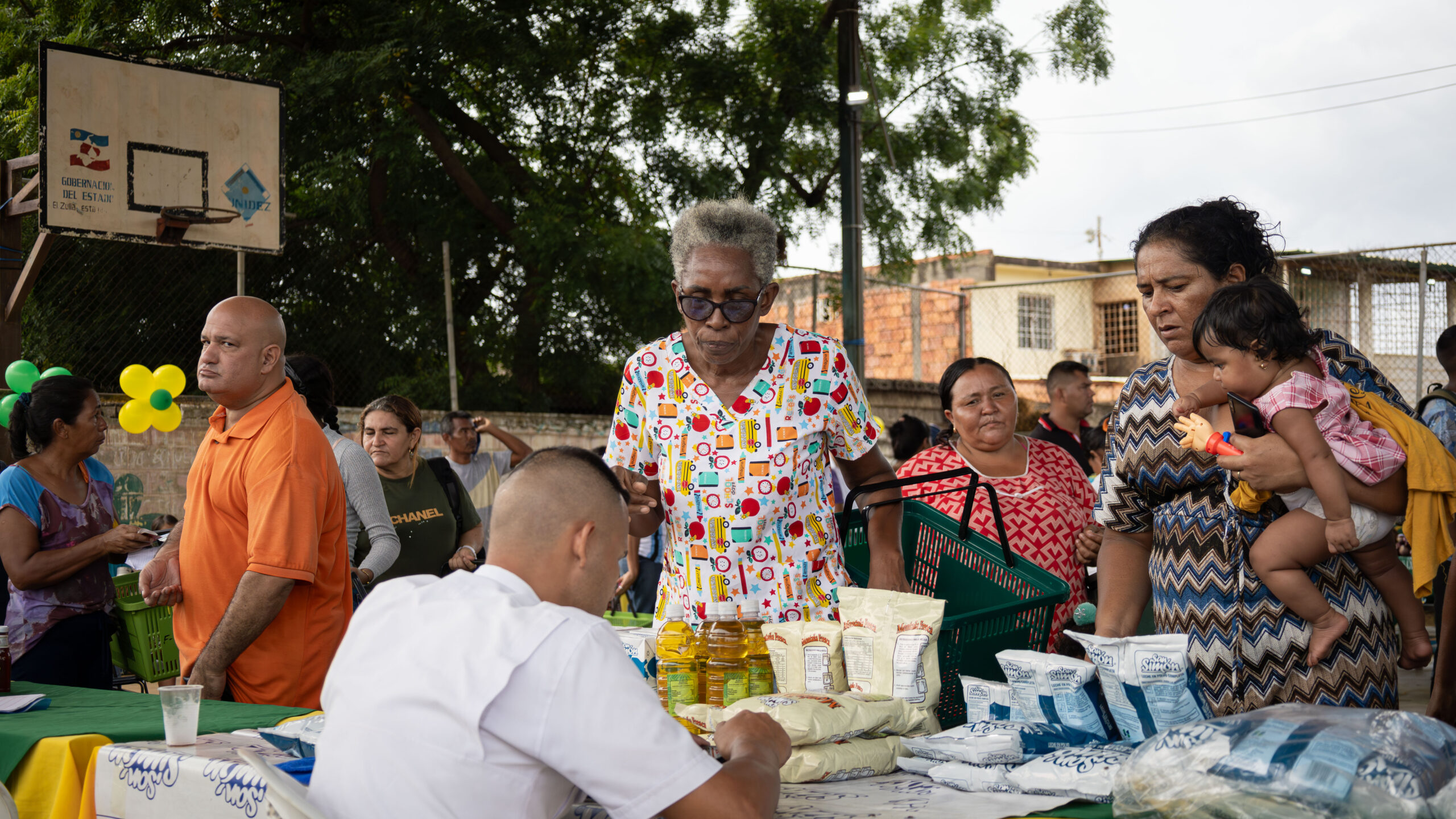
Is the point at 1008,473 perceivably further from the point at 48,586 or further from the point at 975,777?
the point at 48,586

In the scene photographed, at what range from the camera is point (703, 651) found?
7.84 feet

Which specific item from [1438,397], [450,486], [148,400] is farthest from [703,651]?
[148,400]

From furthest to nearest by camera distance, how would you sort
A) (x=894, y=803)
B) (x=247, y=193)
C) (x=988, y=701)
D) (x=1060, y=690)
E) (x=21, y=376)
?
(x=247, y=193) → (x=21, y=376) → (x=988, y=701) → (x=1060, y=690) → (x=894, y=803)

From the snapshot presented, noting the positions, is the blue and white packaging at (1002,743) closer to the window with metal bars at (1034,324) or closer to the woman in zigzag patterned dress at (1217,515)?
the woman in zigzag patterned dress at (1217,515)

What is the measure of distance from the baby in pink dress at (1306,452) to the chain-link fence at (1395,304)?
23.6 ft

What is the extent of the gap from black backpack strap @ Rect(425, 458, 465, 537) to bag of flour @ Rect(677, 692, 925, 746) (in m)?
3.79

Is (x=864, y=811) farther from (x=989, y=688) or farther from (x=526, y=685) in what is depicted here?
(x=526, y=685)

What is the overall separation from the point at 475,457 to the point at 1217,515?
21.3 feet

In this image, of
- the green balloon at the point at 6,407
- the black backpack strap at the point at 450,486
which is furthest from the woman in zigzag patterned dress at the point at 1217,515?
the green balloon at the point at 6,407

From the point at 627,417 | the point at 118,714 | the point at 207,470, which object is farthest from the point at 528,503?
the point at 207,470

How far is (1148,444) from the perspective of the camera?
229 cm

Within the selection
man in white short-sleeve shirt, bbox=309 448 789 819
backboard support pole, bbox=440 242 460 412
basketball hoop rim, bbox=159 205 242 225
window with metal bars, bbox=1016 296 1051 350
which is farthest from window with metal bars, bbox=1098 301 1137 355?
man in white short-sleeve shirt, bbox=309 448 789 819

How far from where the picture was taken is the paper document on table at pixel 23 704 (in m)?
2.70

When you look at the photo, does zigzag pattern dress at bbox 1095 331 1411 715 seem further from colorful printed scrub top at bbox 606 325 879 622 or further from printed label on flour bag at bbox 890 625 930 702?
colorful printed scrub top at bbox 606 325 879 622
